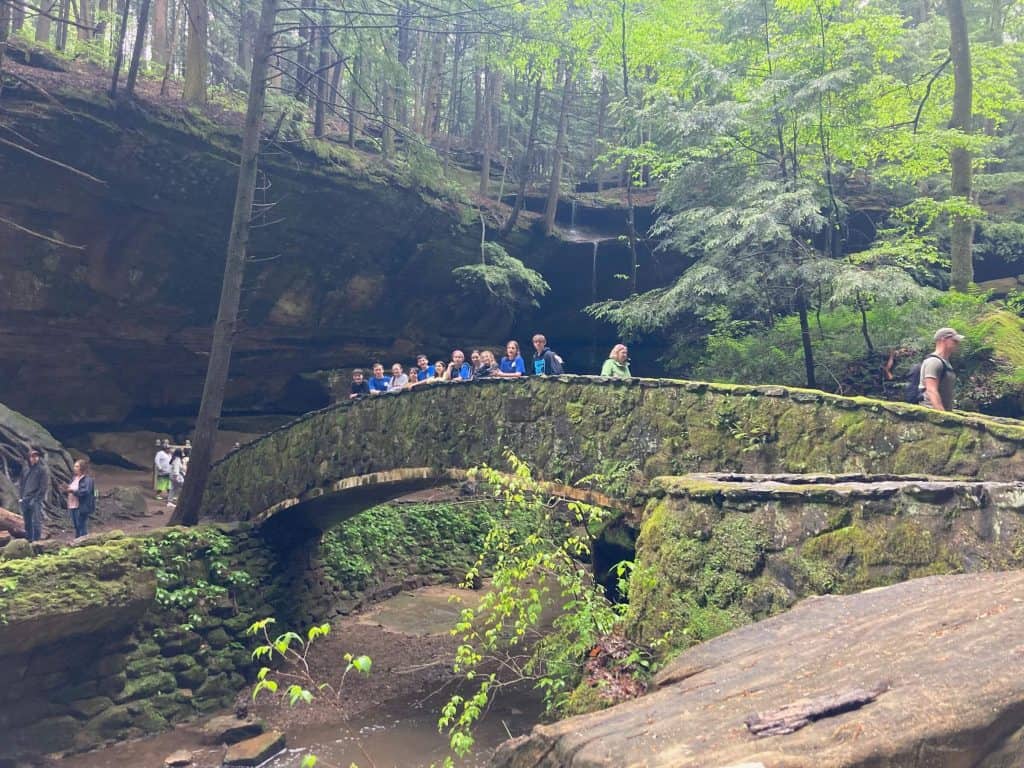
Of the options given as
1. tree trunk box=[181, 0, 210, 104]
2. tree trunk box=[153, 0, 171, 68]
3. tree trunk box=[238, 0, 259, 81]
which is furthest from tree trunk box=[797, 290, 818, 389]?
tree trunk box=[238, 0, 259, 81]

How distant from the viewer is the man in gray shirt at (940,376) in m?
6.41

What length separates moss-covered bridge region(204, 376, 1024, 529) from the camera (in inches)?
244

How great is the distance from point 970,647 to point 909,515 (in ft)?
5.18

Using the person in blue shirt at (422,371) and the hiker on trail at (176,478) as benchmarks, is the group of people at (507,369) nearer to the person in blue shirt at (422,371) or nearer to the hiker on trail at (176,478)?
the person in blue shirt at (422,371)

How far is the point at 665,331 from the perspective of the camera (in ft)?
62.3

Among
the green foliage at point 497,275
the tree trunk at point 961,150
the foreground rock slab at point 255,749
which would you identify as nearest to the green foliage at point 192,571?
the foreground rock slab at point 255,749

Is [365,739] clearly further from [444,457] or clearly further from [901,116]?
[901,116]

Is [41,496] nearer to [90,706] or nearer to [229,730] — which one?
[90,706]

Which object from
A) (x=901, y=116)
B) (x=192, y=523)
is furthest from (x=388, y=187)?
(x=901, y=116)

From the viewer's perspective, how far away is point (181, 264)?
17.7m

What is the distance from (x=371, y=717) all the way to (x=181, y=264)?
1176 centimetres

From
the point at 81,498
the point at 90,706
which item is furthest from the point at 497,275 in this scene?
the point at 90,706

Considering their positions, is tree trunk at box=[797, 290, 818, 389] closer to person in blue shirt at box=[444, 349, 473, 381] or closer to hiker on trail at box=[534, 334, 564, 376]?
hiker on trail at box=[534, 334, 564, 376]

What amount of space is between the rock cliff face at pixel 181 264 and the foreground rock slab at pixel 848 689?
12764mm
